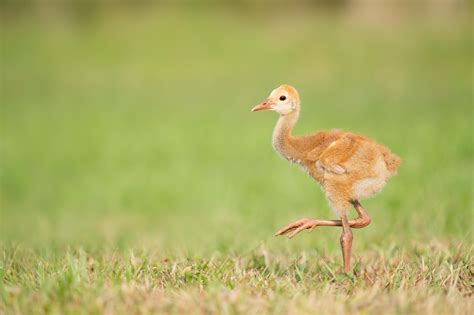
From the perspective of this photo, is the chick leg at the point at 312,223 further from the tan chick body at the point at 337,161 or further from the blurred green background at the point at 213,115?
the blurred green background at the point at 213,115

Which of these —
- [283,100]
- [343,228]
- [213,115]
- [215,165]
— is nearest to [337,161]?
[343,228]

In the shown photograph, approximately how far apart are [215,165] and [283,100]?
940cm

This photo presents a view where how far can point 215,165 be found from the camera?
14.2 m

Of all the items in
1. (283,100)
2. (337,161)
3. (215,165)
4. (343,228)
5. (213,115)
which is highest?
(283,100)

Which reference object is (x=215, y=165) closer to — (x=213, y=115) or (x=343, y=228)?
(x=213, y=115)

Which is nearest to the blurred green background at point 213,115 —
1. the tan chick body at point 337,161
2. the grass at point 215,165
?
the grass at point 215,165

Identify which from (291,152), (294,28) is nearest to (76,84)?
(294,28)

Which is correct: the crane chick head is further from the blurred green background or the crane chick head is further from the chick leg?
the blurred green background

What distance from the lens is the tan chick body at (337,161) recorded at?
15.1 ft

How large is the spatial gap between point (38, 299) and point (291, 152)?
194 centimetres

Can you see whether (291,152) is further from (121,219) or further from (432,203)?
(121,219)

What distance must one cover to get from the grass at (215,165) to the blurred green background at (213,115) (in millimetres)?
64

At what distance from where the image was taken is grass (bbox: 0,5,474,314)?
4.09 meters

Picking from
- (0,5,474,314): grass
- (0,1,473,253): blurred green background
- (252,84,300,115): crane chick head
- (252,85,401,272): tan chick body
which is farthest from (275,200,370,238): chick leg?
(0,1,473,253): blurred green background
